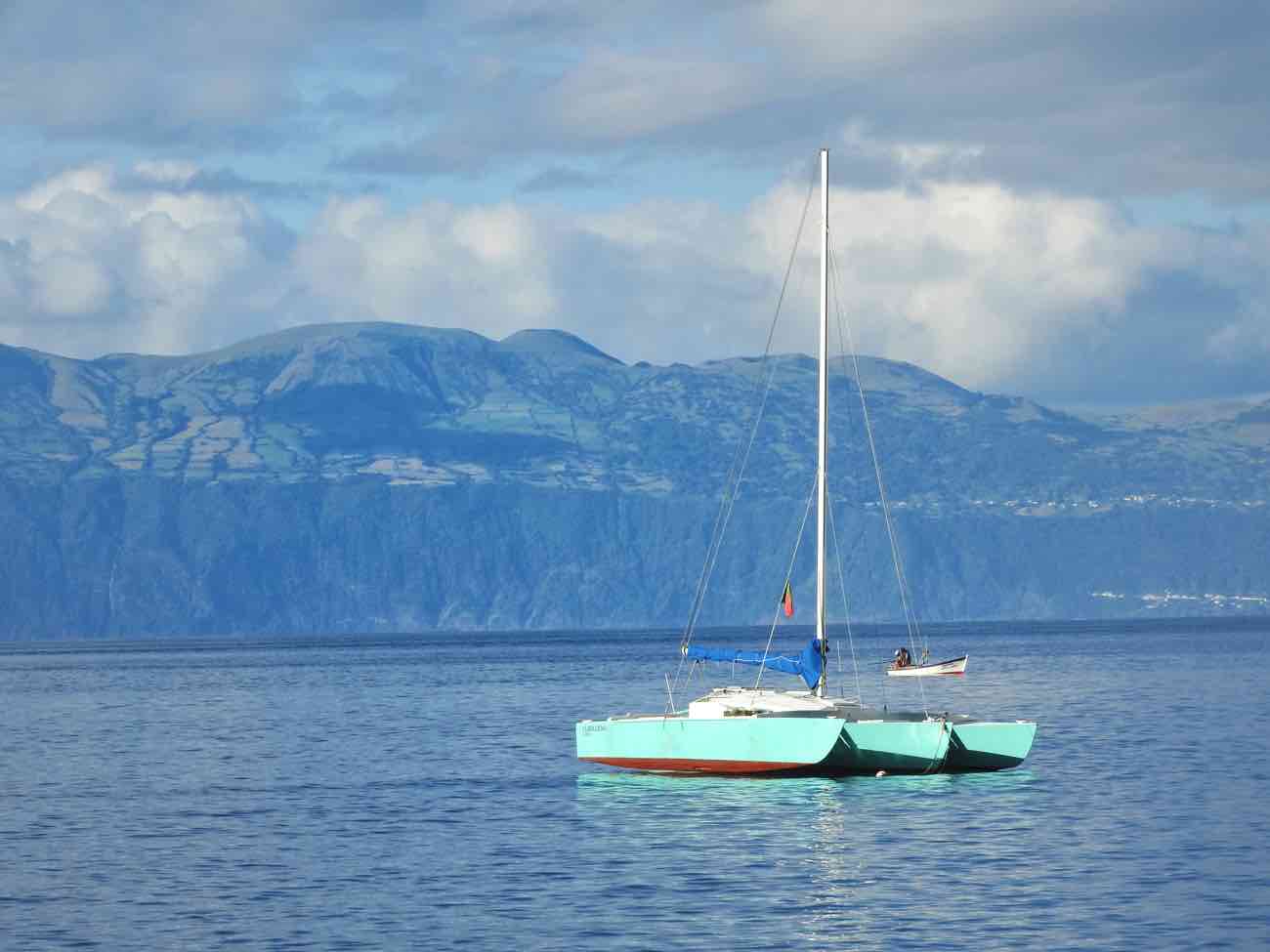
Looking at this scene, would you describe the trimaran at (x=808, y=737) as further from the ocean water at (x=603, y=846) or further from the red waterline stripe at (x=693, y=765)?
the ocean water at (x=603, y=846)

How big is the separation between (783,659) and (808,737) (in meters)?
6.42

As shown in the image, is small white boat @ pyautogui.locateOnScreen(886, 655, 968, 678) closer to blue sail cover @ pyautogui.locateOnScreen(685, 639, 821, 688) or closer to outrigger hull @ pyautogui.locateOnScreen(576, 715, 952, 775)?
blue sail cover @ pyautogui.locateOnScreen(685, 639, 821, 688)

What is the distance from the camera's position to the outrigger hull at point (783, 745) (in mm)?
52031

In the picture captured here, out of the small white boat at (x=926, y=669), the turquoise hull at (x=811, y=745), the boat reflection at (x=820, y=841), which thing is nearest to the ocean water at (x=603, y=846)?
the boat reflection at (x=820, y=841)

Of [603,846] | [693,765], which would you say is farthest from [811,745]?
[603,846]

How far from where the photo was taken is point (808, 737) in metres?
51.8

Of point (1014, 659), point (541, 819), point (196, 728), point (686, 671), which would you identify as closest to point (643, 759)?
point (541, 819)

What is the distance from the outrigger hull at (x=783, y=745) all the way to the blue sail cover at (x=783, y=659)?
229 centimetres

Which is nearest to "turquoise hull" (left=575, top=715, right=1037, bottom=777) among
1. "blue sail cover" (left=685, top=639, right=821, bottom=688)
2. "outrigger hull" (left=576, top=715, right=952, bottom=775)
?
"outrigger hull" (left=576, top=715, right=952, bottom=775)

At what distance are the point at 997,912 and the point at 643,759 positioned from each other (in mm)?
21826

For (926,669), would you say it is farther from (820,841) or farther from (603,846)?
(603,846)

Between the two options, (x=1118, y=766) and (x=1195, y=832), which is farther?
(x=1118, y=766)

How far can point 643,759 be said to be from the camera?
181ft

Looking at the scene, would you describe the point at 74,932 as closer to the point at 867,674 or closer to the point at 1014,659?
the point at 867,674
